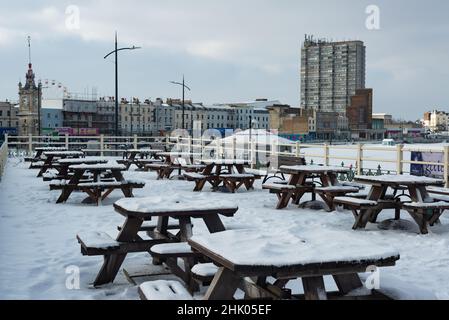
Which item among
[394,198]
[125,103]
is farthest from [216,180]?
[125,103]

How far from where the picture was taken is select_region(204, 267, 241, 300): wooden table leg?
3820 millimetres

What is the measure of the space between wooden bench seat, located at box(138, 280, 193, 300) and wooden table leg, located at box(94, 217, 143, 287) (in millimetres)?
1618

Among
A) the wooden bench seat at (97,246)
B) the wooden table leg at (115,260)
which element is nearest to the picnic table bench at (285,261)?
the wooden bench seat at (97,246)

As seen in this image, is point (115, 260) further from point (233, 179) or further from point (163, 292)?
point (233, 179)

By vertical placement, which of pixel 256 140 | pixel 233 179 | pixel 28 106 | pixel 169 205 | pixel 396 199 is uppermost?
pixel 28 106

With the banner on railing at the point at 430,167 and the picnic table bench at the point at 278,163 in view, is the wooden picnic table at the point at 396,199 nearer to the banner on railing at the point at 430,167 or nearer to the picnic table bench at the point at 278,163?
the picnic table bench at the point at 278,163

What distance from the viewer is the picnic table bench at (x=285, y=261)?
11.8 feet

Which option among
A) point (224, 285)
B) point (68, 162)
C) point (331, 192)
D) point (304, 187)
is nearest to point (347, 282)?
point (224, 285)

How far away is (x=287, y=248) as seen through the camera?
3.93m

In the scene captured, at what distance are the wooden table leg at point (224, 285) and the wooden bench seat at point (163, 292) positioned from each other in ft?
0.57

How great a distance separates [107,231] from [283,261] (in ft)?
15.2

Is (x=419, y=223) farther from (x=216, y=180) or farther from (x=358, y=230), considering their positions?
(x=216, y=180)

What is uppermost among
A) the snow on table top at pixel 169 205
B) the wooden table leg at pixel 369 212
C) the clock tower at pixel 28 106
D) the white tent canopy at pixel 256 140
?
the clock tower at pixel 28 106

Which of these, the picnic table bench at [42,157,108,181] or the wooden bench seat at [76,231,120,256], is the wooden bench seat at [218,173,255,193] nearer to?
the picnic table bench at [42,157,108,181]
